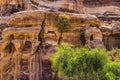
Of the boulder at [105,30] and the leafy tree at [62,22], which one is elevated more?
the leafy tree at [62,22]

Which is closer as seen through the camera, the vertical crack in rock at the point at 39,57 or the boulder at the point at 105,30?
the vertical crack in rock at the point at 39,57

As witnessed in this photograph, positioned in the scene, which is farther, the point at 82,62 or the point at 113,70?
the point at 82,62

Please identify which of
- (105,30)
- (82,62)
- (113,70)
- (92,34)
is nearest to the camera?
(113,70)

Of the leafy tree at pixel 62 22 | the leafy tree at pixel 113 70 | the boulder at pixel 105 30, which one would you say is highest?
the leafy tree at pixel 62 22

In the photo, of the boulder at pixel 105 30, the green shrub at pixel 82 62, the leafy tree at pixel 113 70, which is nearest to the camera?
the leafy tree at pixel 113 70

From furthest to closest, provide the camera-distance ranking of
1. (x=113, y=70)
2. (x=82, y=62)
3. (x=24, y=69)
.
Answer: (x=24, y=69), (x=82, y=62), (x=113, y=70)

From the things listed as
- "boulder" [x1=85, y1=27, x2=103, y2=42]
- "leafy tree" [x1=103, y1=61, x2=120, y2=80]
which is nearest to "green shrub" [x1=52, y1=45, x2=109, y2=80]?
"leafy tree" [x1=103, y1=61, x2=120, y2=80]

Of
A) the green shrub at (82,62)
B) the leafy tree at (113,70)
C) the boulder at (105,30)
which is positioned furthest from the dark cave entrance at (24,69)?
the boulder at (105,30)

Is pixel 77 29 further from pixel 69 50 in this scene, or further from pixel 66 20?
pixel 69 50

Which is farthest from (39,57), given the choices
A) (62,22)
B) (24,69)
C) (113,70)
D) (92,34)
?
(113,70)

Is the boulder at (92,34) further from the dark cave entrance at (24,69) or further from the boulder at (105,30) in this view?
the dark cave entrance at (24,69)

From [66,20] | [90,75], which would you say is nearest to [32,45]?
[66,20]

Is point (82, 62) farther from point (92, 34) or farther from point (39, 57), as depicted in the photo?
point (92, 34)

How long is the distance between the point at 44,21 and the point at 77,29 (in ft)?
9.02
